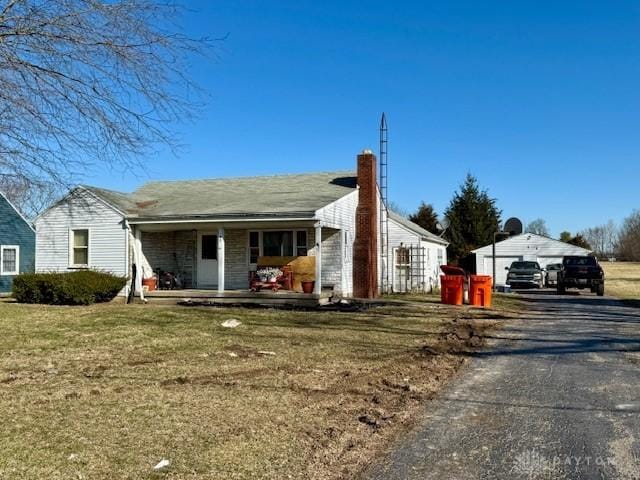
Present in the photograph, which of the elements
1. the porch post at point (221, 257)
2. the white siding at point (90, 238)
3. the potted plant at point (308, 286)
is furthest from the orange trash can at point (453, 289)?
the white siding at point (90, 238)

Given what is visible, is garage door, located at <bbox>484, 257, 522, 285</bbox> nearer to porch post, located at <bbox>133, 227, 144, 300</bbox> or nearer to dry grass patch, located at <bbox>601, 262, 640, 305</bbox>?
dry grass patch, located at <bbox>601, 262, 640, 305</bbox>

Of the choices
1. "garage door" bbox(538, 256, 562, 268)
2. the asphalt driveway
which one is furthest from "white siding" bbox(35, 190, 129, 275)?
"garage door" bbox(538, 256, 562, 268)

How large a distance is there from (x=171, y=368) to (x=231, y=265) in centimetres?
1382

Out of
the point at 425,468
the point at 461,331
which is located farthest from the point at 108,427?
the point at 461,331

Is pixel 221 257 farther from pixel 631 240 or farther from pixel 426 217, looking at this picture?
pixel 631 240

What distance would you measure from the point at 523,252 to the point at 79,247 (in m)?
28.2

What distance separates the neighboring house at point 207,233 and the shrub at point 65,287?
180 cm

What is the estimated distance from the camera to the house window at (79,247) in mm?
21188

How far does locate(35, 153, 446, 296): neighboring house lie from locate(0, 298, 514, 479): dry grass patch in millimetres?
7362

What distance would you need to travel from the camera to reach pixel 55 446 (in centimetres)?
478

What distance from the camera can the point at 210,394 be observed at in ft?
21.5

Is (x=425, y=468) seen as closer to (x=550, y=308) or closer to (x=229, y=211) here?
(x=229, y=211)

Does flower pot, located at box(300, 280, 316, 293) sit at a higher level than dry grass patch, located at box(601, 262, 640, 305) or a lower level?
higher

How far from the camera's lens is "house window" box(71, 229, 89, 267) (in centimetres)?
2119
